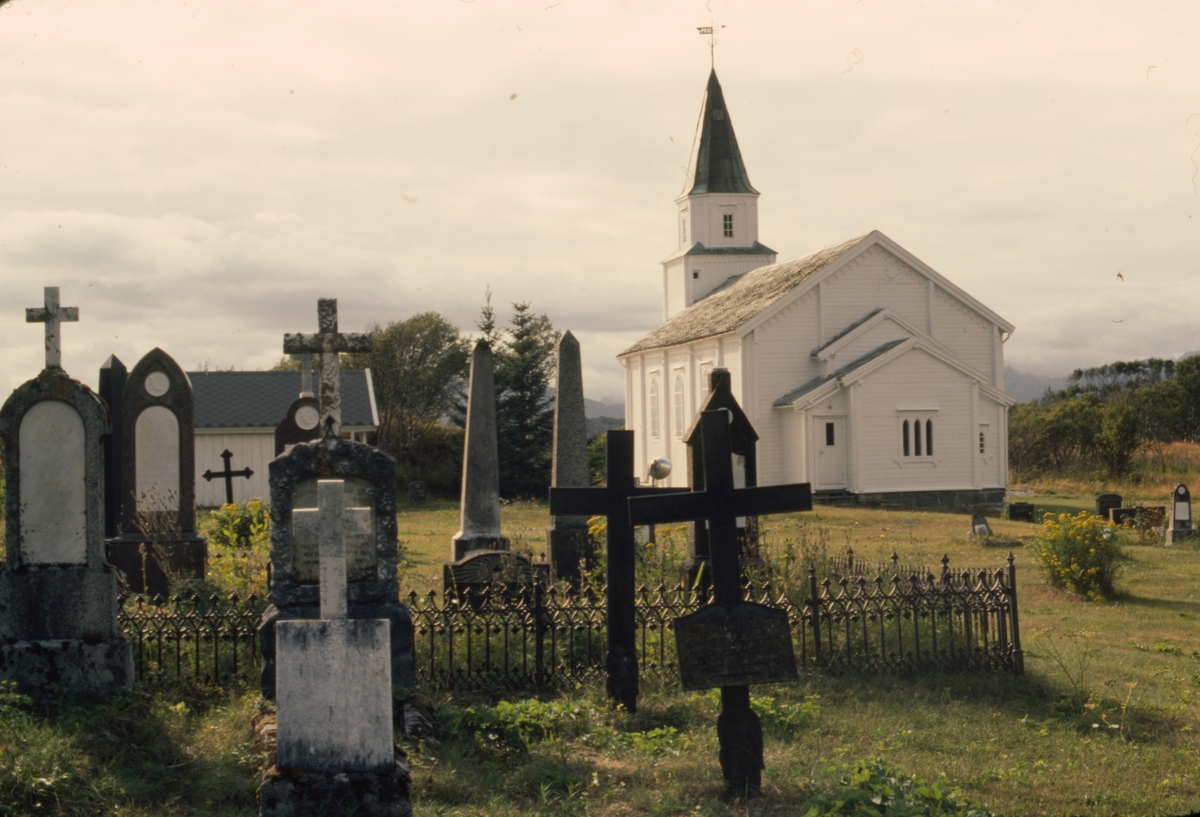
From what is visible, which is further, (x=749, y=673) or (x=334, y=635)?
(x=749, y=673)

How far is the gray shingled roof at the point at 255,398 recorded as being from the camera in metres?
34.3

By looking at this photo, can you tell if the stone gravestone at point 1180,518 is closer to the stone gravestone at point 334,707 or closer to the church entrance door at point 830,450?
the church entrance door at point 830,450

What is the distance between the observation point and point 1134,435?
115 feet

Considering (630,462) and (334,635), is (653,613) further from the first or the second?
(334,635)

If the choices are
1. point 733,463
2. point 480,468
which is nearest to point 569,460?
point 480,468

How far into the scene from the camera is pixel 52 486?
8219 millimetres

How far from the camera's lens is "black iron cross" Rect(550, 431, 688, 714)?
841 centimetres

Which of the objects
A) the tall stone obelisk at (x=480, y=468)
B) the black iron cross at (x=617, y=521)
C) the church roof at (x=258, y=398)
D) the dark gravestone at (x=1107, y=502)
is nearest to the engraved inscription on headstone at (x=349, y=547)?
the black iron cross at (x=617, y=521)

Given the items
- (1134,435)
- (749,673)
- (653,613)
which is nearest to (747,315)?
(1134,435)

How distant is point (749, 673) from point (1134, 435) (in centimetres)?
3307

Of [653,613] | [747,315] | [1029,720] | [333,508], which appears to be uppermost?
[747,315]

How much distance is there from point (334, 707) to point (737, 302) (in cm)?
3217

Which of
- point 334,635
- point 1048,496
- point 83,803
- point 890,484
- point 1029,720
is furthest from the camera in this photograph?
point 1048,496

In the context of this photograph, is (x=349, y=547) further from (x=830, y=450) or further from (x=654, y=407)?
(x=654, y=407)
